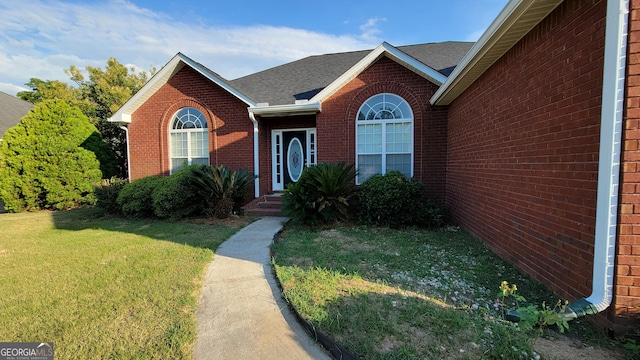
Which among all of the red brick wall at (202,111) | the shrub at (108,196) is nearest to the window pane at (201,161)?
the red brick wall at (202,111)

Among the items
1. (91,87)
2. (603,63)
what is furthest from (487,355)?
(91,87)

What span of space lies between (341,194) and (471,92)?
3669mm

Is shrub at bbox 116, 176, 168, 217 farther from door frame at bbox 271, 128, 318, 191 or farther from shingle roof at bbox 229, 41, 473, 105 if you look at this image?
shingle roof at bbox 229, 41, 473, 105

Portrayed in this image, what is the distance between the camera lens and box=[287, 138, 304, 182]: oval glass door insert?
31.6ft

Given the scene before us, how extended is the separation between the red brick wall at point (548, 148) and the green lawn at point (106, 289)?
12.4 feet

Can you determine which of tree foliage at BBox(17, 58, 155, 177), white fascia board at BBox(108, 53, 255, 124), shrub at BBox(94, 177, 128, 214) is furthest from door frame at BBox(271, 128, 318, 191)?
tree foliage at BBox(17, 58, 155, 177)

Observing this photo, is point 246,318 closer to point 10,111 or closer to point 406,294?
point 406,294

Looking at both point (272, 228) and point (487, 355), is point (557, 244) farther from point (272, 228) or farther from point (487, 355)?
point (272, 228)

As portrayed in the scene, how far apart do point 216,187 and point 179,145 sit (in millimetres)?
3449

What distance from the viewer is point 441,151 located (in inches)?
318

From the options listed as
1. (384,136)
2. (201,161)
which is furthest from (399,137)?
(201,161)

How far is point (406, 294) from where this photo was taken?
3.21m

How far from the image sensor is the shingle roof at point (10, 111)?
56.9 feet

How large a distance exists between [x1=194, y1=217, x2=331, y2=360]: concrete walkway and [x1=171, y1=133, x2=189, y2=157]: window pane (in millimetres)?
6733
